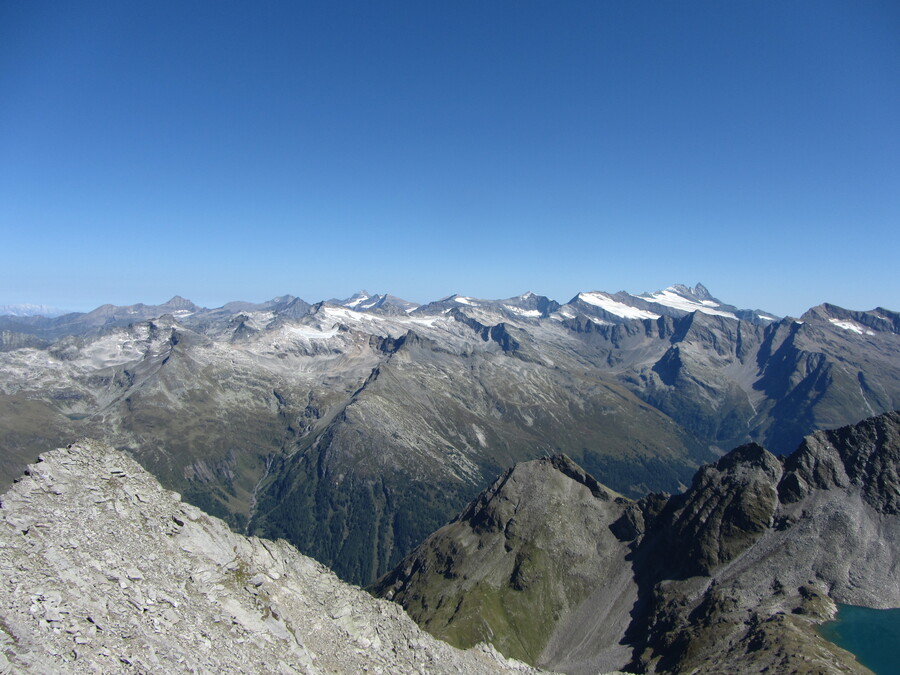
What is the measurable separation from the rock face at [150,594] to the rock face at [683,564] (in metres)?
82.8

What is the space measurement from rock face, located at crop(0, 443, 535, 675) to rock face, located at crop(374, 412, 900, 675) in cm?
8280

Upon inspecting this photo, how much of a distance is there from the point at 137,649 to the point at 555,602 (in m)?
134

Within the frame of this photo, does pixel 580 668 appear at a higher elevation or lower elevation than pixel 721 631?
lower

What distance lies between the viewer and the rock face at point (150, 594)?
32.3m

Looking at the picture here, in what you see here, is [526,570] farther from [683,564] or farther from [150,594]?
[150,594]

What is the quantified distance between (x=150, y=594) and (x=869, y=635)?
14156 cm

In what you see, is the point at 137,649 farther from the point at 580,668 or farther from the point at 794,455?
the point at 794,455

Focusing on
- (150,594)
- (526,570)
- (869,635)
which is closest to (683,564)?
(869,635)

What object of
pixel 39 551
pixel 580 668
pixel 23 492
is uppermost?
pixel 23 492

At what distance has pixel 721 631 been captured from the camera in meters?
109

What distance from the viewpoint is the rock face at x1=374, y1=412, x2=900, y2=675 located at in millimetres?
117438

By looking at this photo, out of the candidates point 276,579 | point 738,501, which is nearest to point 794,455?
point 738,501

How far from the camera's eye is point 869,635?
110438 millimetres

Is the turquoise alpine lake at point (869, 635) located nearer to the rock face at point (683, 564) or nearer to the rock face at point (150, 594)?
the rock face at point (683, 564)
